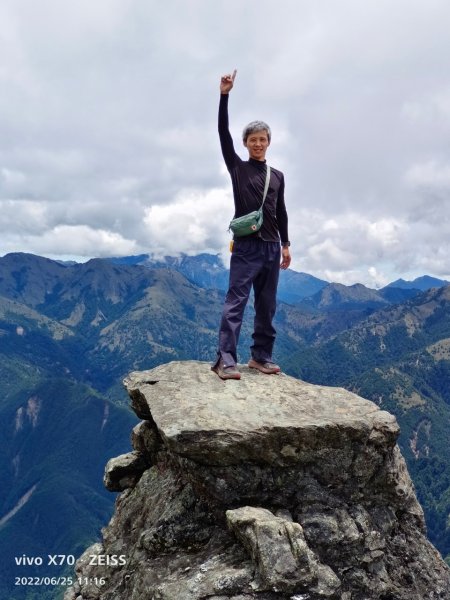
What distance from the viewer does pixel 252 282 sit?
15.6 m

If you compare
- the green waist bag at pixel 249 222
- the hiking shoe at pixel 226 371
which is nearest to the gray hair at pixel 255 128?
the green waist bag at pixel 249 222

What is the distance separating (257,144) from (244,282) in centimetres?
439

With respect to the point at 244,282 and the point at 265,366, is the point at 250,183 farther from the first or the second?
the point at 265,366

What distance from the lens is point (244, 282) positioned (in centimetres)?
1509

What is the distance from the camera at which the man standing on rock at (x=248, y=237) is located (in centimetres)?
1480

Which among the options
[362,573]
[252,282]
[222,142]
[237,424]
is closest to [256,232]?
[252,282]

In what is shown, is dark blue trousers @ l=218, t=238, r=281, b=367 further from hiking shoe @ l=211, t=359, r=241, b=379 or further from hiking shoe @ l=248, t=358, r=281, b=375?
hiking shoe @ l=248, t=358, r=281, b=375

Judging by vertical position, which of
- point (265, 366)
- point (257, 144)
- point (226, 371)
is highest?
point (257, 144)

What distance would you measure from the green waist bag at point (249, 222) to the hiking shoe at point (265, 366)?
4810 mm

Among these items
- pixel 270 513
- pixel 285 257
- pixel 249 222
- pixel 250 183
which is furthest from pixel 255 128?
pixel 270 513

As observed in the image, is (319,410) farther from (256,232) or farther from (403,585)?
(256,232)

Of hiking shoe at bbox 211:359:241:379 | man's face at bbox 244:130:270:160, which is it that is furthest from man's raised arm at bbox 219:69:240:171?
hiking shoe at bbox 211:359:241:379

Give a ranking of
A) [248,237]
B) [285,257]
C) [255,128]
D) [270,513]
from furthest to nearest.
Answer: [285,257], [248,237], [255,128], [270,513]

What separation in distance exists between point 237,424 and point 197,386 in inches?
106
